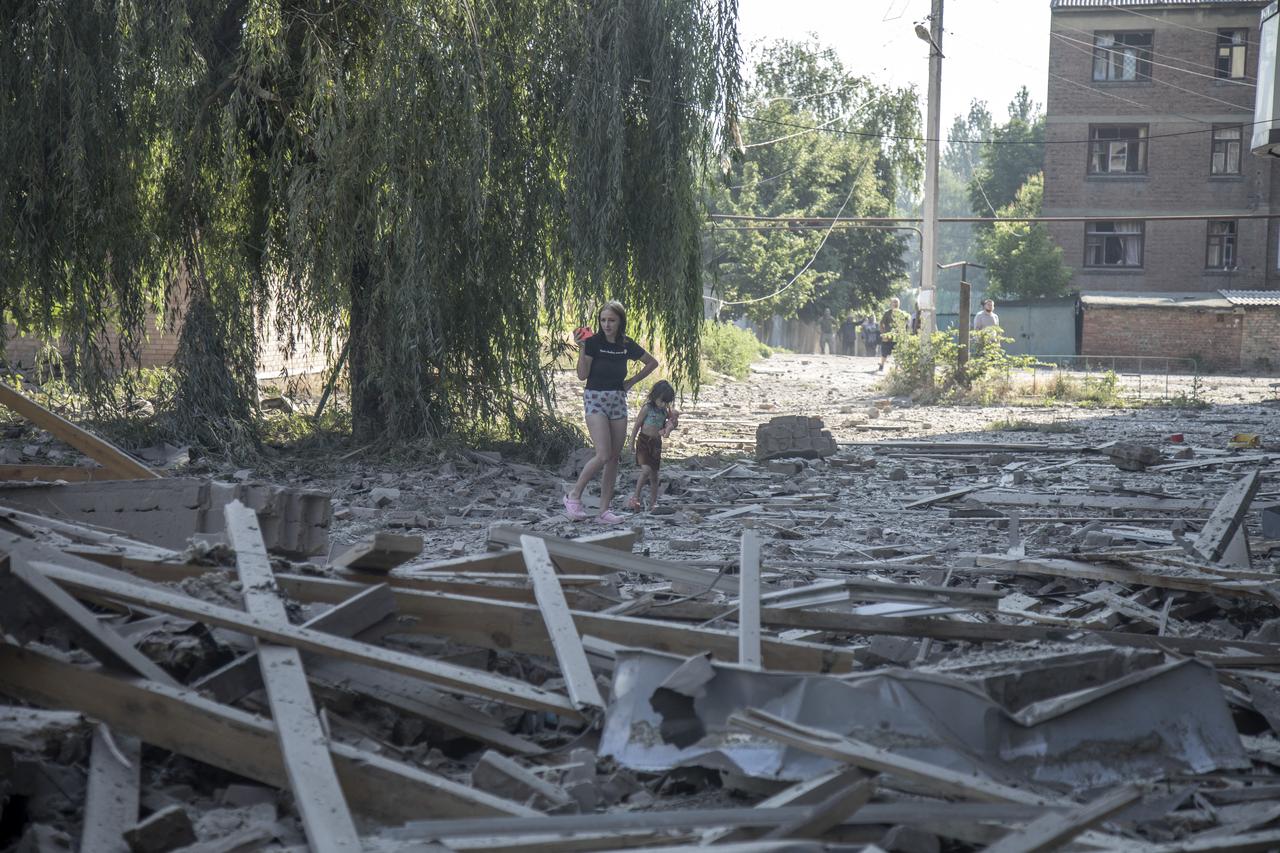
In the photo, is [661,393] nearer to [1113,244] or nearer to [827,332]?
[1113,244]

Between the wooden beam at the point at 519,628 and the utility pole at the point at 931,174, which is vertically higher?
the utility pole at the point at 931,174

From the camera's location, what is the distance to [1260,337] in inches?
1334

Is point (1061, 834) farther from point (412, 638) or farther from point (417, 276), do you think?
point (417, 276)

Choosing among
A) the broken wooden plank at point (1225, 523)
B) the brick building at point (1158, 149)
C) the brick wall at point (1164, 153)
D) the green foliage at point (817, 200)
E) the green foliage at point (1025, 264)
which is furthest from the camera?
the green foliage at point (817, 200)

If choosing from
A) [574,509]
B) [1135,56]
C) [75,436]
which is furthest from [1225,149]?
[75,436]

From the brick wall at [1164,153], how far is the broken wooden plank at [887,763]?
127 feet

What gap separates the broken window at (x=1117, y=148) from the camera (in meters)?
39.6

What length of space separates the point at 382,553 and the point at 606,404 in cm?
492

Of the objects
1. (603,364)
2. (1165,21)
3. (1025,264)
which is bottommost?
(603,364)

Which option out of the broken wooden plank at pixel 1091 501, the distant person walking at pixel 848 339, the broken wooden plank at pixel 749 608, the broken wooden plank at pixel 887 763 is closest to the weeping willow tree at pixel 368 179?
the broken wooden plank at pixel 1091 501

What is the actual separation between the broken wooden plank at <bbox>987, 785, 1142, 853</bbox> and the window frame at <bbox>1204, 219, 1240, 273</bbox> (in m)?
39.6

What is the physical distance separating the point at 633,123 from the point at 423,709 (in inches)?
351

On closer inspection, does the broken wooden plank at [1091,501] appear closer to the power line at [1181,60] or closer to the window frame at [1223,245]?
the window frame at [1223,245]

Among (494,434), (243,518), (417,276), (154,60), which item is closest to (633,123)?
(417,276)
